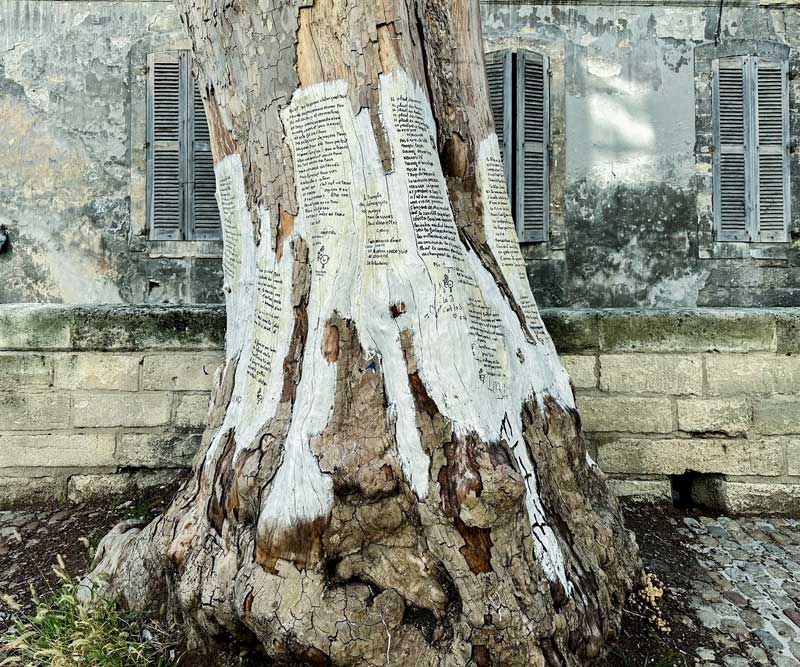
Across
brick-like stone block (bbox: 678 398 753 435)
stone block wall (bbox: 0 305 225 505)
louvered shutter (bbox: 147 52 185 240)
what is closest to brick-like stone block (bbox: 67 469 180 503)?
stone block wall (bbox: 0 305 225 505)

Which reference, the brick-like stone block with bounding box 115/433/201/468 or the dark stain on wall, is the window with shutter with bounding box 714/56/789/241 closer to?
the dark stain on wall

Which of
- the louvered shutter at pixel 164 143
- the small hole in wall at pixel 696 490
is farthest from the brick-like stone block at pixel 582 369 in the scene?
the louvered shutter at pixel 164 143

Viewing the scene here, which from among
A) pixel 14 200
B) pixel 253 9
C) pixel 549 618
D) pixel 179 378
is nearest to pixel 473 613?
pixel 549 618

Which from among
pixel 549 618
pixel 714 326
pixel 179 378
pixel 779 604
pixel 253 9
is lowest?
pixel 779 604

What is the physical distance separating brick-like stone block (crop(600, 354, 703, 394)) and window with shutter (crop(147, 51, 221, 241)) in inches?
170

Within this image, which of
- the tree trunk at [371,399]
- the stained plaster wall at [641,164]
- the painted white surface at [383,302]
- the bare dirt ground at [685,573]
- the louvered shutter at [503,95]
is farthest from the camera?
the stained plaster wall at [641,164]

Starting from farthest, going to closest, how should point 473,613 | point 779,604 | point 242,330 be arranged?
point 779,604 → point 242,330 → point 473,613

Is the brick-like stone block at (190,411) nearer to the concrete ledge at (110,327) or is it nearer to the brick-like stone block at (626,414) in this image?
the concrete ledge at (110,327)

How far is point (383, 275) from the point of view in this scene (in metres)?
2.16

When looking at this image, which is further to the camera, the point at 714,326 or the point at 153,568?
the point at 714,326

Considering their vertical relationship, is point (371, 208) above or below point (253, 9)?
below

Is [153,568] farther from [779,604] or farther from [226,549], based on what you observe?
[779,604]

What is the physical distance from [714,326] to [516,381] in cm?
196

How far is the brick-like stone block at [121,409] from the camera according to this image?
3736mm
